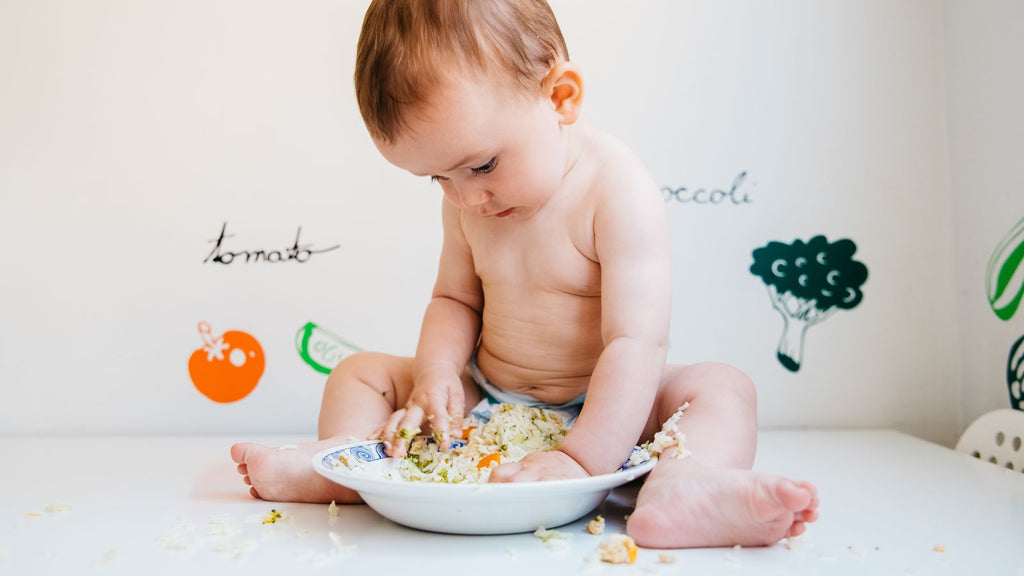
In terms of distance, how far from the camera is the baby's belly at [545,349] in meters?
1.05

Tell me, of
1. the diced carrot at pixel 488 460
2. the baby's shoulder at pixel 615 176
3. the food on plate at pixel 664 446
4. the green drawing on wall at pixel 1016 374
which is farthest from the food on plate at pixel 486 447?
the green drawing on wall at pixel 1016 374

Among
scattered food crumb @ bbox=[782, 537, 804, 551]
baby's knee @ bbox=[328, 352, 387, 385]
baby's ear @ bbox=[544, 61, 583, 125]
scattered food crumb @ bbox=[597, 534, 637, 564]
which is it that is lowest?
scattered food crumb @ bbox=[782, 537, 804, 551]

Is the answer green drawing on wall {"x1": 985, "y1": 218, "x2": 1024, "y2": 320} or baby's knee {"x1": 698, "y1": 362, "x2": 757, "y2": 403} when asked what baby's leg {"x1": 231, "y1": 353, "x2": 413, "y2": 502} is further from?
green drawing on wall {"x1": 985, "y1": 218, "x2": 1024, "y2": 320}

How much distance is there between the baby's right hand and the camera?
38.0 inches

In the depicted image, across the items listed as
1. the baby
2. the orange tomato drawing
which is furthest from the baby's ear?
the orange tomato drawing

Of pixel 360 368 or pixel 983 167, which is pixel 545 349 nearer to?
pixel 360 368

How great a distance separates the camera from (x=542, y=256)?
1036 millimetres

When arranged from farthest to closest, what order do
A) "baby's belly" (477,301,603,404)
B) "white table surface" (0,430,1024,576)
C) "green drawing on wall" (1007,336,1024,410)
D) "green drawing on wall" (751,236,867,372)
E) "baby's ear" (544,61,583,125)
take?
"green drawing on wall" (751,236,867,372) → "green drawing on wall" (1007,336,1024,410) → "baby's belly" (477,301,603,404) → "baby's ear" (544,61,583,125) → "white table surface" (0,430,1024,576)

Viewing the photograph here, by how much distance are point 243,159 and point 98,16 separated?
0.36 meters

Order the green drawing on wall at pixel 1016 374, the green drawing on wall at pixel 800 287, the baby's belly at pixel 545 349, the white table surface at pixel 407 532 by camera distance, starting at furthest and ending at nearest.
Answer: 1. the green drawing on wall at pixel 800 287
2. the green drawing on wall at pixel 1016 374
3. the baby's belly at pixel 545 349
4. the white table surface at pixel 407 532

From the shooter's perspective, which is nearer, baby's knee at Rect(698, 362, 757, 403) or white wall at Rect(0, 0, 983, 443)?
baby's knee at Rect(698, 362, 757, 403)

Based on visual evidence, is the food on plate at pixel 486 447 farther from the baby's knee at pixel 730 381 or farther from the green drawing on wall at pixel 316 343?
the green drawing on wall at pixel 316 343

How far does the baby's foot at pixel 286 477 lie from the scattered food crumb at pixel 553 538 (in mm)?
241

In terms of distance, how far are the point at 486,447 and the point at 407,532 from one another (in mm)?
169
